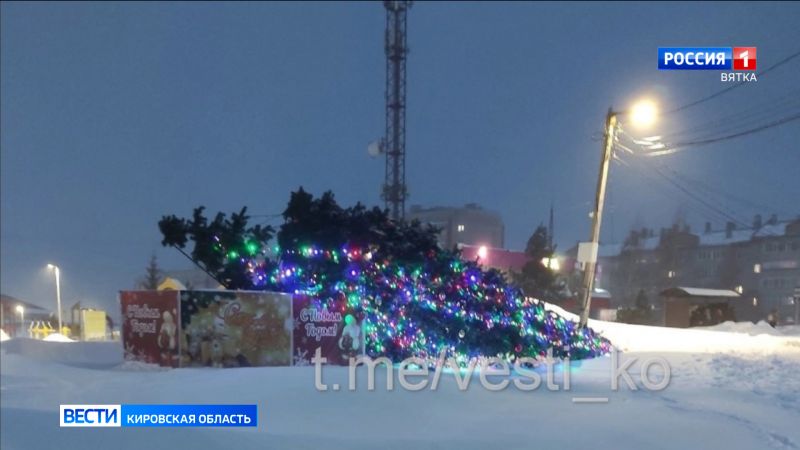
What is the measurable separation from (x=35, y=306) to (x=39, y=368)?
47509 mm

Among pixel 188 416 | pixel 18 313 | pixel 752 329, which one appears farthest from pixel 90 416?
pixel 18 313

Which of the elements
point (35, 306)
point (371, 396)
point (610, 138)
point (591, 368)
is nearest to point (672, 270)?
point (610, 138)

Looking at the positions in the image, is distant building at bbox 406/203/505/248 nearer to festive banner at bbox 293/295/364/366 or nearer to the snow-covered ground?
festive banner at bbox 293/295/364/366

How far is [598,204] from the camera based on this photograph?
1608 cm

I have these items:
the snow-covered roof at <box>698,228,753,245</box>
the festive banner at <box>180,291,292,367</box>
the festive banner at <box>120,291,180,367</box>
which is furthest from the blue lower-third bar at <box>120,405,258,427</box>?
the snow-covered roof at <box>698,228,753,245</box>

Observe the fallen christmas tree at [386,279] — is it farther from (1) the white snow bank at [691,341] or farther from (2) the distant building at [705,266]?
(2) the distant building at [705,266]

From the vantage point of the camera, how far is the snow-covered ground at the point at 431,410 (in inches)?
240

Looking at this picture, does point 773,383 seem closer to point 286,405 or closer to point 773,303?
point 286,405

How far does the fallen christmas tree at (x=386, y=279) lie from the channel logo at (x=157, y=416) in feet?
18.6

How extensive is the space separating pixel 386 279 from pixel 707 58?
7.46 meters

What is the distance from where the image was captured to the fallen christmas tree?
42.3 feet

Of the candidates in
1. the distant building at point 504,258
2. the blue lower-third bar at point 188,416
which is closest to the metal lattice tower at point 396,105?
the distant building at point 504,258

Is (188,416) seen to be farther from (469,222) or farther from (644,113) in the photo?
(469,222)

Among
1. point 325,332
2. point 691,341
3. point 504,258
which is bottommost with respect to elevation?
point 691,341
